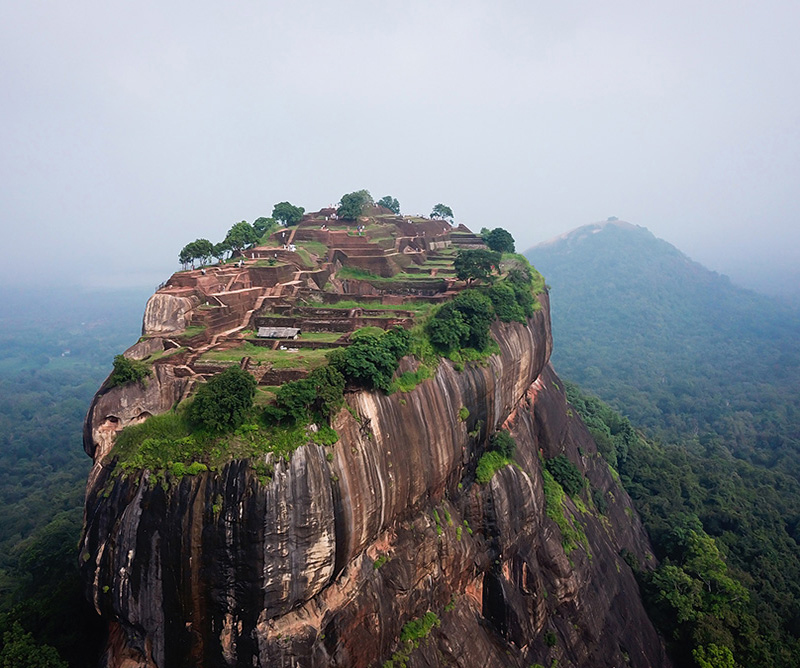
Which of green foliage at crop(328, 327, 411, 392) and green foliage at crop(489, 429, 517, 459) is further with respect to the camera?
green foliage at crop(489, 429, 517, 459)

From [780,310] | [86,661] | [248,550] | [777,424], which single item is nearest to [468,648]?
[248,550]

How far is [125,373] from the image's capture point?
1664cm

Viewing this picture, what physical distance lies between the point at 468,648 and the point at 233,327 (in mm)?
18377

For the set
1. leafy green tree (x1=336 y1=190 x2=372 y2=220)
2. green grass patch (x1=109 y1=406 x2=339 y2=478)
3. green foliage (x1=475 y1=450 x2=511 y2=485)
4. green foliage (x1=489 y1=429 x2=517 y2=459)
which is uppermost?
leafy green tree (x1=336 y1=190 x2=372 y2=220)

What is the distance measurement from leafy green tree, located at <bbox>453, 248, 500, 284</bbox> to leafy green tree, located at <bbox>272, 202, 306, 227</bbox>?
818 inches

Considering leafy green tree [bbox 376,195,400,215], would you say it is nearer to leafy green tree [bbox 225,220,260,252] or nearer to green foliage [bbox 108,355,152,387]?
leafy green tree [bbox 225,220,260,252]

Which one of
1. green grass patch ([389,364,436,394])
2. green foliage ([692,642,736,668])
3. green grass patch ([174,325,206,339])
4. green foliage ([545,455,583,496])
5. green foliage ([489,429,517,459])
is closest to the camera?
green grass patch ([389,364,436,394])

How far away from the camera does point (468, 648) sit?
19422 millimetres

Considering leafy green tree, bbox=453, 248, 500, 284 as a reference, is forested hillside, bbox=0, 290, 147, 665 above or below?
below

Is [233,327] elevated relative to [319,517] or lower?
elevated

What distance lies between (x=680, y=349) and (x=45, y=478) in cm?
12717

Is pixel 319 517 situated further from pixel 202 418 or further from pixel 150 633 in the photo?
pixel 150 633

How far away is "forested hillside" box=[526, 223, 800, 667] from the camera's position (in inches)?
1069

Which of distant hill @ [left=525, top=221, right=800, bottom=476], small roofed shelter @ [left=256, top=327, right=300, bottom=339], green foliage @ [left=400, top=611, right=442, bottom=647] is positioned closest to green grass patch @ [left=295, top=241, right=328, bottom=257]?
small roofed shelter @ [left=256, top=327, right=300, bottom=339]
